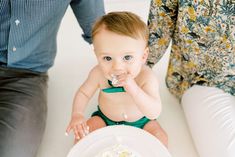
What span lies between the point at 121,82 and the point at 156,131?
24cm

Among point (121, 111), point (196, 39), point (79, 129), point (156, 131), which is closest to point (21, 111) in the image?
point (79, 129)

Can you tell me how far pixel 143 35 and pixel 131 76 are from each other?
4.3 inches

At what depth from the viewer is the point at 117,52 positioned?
894 millimetres

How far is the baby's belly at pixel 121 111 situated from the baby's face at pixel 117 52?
0.14 metres

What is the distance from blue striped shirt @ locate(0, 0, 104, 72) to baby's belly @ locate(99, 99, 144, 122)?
261mm

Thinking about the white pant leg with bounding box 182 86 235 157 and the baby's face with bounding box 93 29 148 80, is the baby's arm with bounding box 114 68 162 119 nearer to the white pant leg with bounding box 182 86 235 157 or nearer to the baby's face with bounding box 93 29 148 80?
the baby's face with bounding box 93 29 148 80

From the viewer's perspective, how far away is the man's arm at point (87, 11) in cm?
113

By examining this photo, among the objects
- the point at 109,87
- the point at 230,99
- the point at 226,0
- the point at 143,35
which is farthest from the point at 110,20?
the point at 230,99

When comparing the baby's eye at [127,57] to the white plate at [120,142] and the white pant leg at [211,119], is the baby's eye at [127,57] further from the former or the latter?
the white pant leg at [211,119]

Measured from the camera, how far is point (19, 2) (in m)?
0.98

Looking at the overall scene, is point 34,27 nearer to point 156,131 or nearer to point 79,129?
point 79,129

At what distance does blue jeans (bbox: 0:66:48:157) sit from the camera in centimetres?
96

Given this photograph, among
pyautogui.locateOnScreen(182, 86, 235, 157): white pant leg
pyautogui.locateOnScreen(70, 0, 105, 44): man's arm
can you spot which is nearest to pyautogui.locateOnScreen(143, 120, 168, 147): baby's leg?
pyautogui.locateOnScreen(182, 86, 235, 157): white pant leg

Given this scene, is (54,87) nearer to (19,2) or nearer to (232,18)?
(19,2)
